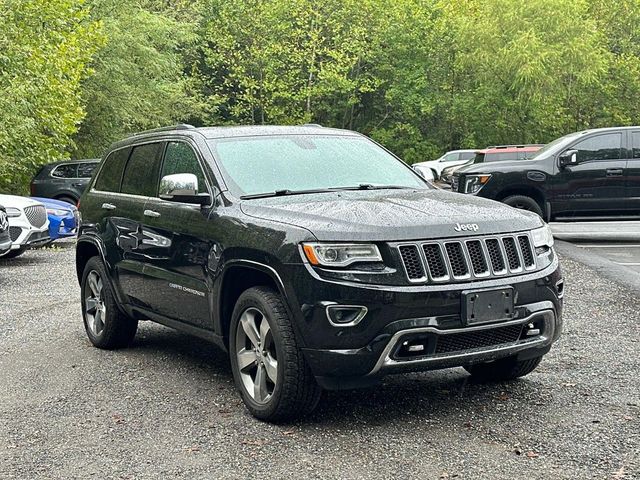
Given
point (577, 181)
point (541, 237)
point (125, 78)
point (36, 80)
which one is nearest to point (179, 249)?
point (541, 237)

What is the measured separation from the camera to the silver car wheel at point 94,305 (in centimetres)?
826

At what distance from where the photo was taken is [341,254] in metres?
5.38

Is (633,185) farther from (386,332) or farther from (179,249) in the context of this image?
(386,332)

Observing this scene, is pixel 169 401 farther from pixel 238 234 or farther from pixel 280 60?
pixel 280 60

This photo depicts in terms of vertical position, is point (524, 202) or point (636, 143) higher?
point (636, 143)

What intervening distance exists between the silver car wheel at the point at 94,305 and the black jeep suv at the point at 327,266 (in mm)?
965

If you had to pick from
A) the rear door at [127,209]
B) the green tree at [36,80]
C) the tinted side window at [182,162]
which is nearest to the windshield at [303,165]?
the tinted side window at [182,162]

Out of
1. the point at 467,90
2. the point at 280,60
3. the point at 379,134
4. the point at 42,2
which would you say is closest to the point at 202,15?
the point at 280,60

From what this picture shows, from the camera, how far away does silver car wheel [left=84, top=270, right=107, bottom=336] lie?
826cm

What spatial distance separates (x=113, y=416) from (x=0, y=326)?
159 inches

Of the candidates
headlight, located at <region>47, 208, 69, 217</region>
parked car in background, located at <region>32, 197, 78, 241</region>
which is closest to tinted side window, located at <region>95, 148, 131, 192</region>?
parked car in background, located at <region>32, 197, 78, 241</region>

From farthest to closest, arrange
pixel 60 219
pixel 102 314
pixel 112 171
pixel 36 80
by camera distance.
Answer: pixel 36 80 → pixel 60 219 → pixel 112 171 → pixel 102 314

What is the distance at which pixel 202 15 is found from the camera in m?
56.7

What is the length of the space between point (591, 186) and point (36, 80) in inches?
527
